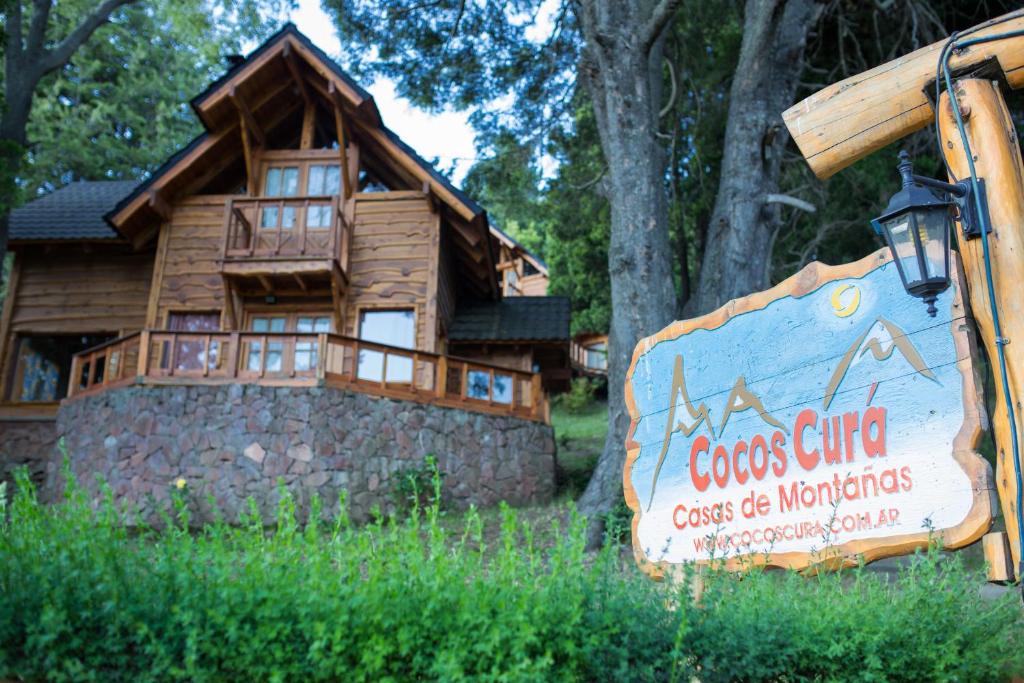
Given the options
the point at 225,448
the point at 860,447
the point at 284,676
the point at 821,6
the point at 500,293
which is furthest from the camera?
the point at 500,293

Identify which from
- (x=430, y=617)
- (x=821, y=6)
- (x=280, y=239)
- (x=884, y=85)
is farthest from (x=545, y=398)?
(x=430, y=617)

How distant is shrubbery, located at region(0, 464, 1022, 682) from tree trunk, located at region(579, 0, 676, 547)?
6346mm

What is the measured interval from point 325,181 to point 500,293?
4571 millimetres

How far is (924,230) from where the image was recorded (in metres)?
4.14

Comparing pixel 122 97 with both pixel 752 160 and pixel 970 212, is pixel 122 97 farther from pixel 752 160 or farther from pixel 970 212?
pixel 970 212

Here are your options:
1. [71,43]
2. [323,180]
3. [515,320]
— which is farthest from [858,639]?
[71,43]

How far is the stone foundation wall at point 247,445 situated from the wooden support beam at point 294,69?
671 centimetres

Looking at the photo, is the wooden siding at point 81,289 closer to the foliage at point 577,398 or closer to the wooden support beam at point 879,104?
the foliage at point 577,398

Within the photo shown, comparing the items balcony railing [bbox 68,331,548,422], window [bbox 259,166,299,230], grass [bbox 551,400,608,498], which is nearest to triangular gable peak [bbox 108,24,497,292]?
window [bbox 259,166,299,230]

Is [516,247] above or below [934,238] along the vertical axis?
above

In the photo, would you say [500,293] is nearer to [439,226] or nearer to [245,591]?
[439,226]

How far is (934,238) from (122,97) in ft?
98.6

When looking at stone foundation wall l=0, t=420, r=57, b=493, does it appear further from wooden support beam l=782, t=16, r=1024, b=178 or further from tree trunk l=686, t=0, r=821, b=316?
wooden support beam l=782, t=16, r=1024, b=178

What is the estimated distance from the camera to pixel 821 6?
12.5 meters
